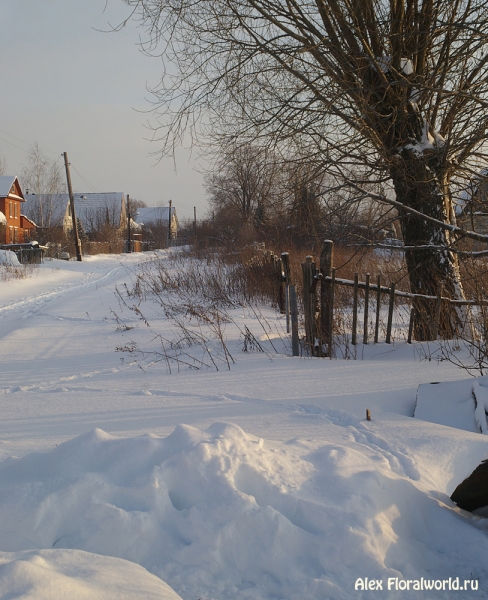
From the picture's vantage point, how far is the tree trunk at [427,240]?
7.05 metres

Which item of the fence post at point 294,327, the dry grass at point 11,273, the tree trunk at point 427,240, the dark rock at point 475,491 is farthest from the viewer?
the dry grass at point 11,273

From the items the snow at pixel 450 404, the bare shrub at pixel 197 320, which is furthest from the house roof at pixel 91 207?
the snow at pixel 450 404

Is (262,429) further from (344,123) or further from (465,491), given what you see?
(344,123)

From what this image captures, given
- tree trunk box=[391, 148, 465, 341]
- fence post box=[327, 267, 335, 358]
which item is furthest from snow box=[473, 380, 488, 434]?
tree trunk box=[391, 148, 465, 341]

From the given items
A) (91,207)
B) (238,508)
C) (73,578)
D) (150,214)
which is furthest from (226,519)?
(150,214)

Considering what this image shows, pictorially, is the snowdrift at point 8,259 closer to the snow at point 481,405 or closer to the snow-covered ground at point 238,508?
the snow-covered ground at point 238,508

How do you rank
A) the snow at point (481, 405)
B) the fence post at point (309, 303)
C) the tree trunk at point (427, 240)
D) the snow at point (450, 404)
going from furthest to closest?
the tree trunk at point (427, 240) → the fence post at point (309, 303) → the snow at point (450, 404) → the snow at point (481, 405)

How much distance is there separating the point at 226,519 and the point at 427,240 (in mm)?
6247

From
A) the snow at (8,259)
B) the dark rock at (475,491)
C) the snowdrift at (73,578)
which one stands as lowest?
the dark rock at (475,491)

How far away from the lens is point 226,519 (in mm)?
2307

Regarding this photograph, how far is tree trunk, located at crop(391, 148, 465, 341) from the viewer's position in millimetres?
7047

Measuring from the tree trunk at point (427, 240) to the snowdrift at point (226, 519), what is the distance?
15.5 ft

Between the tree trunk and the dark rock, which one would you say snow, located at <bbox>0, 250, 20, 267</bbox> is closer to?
the tree trunk

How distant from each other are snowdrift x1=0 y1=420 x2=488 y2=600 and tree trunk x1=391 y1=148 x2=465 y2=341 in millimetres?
4730
